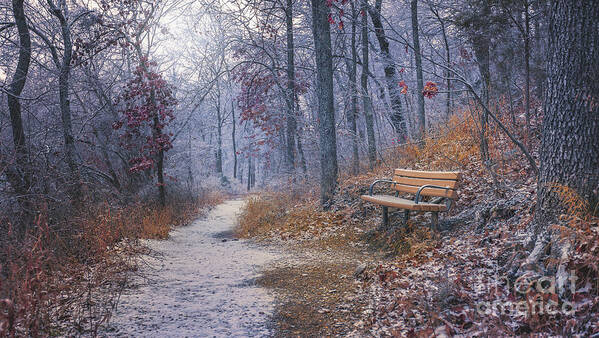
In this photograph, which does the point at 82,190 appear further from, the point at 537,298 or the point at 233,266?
the point at 537,298

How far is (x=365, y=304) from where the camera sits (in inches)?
157

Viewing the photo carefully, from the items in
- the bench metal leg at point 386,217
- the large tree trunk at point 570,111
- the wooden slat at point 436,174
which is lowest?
the bench metal leg at point 386,217

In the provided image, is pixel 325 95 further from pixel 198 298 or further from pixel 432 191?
pixel 198 298

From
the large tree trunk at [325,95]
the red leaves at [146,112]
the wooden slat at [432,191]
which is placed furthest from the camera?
the red leaves at [146,112]

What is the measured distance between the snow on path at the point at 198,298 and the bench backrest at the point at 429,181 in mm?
2552

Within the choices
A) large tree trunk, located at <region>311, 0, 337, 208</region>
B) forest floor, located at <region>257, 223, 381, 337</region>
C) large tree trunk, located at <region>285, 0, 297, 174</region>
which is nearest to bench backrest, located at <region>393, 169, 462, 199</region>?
forest floor, located at <region>257, 223, 381, 337</region>

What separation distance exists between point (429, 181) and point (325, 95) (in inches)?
151

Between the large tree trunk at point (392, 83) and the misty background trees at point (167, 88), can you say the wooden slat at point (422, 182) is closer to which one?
the misty background trees at point (167, 88)

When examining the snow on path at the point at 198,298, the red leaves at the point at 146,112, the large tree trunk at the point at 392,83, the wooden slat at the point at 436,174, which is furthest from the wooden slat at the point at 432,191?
the red leaves at the point at 146,112

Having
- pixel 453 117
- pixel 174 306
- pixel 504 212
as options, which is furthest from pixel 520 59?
pixel 174 306

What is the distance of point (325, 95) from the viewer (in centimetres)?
920

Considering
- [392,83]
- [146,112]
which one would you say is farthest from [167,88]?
[392,83]

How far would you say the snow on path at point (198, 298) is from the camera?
3562 millimetres

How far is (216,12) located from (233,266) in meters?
7.65
